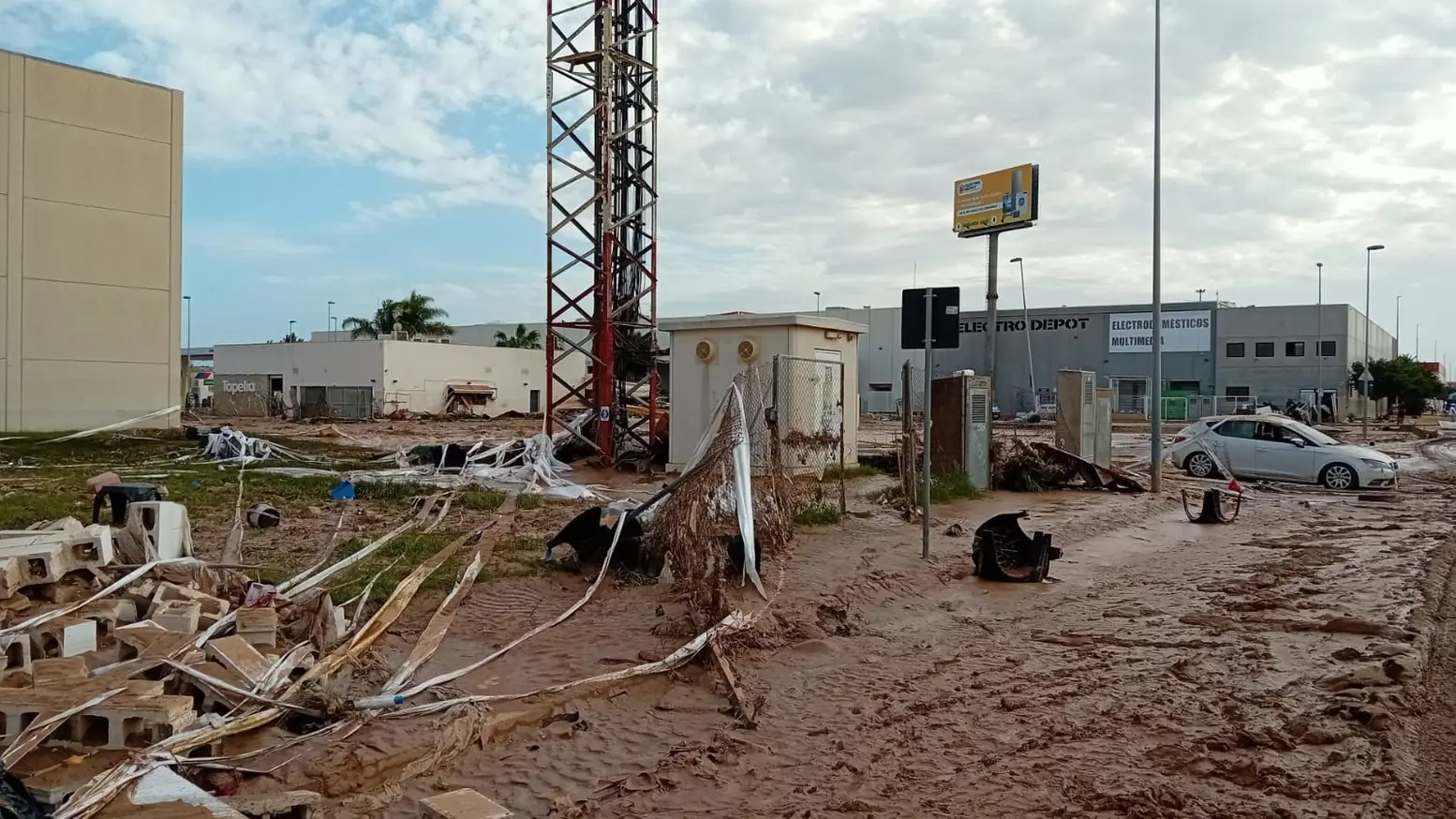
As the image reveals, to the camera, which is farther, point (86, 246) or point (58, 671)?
point (86, 246)

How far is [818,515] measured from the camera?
12.8 meters

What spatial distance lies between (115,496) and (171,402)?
24.2 metres

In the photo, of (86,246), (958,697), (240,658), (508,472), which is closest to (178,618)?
(240,658)

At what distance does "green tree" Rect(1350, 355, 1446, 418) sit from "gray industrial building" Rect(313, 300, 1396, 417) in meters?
1.54

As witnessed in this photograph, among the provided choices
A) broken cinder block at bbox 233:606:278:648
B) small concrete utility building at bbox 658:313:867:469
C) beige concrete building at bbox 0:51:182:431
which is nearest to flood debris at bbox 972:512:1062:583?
broken cinder block at bbox 233:606:278:648

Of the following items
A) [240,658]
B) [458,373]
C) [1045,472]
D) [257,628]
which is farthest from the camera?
[458,373]

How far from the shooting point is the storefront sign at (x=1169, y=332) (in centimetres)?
6288

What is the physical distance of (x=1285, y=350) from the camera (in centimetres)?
6150

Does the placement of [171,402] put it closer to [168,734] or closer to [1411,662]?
[168,734]

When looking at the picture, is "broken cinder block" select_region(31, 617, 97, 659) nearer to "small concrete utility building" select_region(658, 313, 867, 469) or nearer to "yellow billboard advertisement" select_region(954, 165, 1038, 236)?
"small concrete utility building" select_region(658, 313, 867, 469)

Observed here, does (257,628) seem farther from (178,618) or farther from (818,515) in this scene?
(818,515)

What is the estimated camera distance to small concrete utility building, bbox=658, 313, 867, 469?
1819cm

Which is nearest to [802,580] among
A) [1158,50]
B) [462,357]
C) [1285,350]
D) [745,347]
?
[745,347]

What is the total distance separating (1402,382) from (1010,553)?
5813 centimetres
